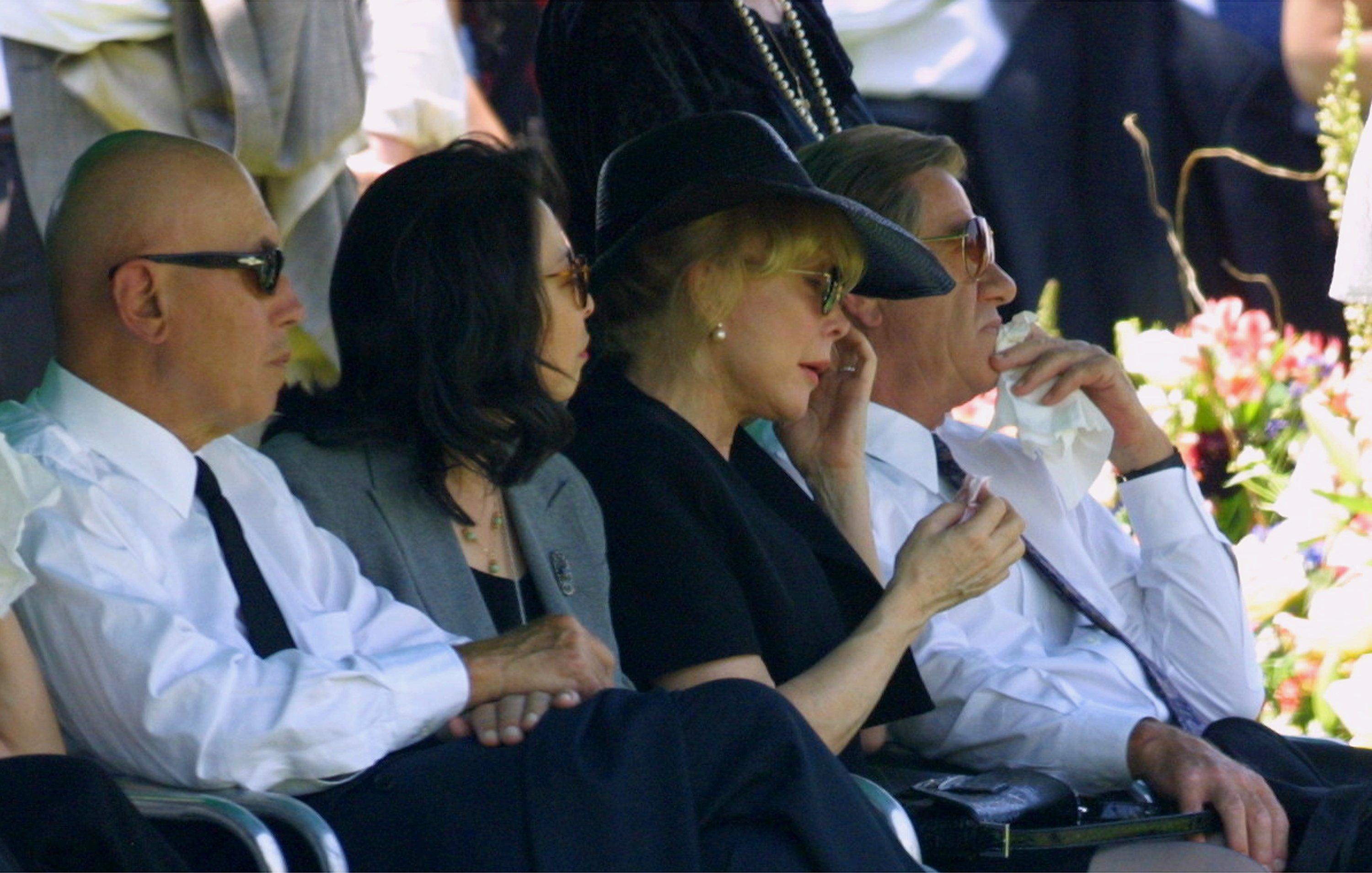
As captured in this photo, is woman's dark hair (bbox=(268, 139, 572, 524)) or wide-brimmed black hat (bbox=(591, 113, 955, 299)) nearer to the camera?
woman's dark hair (bbox=(268, 139, 572, 524))

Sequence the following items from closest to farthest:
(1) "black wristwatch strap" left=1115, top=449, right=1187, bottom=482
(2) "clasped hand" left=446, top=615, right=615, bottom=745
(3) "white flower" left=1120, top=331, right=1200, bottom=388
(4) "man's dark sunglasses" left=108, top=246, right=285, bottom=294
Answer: (2) "clasped hand" left=446, top=615, right=615, bottom=745, (4) "man's dark sunglasses" left=108, top=246, right=285, bottom=294, (1) "black wristwatch strap" left=1115, top=449, right=1187, bottom=482, (3) "white flower" left=1120, top=331, right=1200, bottom=388

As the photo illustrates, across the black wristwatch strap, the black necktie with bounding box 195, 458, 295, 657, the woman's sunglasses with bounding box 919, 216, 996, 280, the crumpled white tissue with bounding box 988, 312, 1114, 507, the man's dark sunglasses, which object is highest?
the man's dark sunglasses

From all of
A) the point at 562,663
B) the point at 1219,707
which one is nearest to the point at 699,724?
the point at 562,663

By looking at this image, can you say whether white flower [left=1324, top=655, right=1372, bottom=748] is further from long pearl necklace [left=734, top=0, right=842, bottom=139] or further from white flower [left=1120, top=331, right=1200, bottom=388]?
long pearl necklace [left=734, top=0, right=842, bottom=139]

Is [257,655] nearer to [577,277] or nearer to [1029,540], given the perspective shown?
[577,277]

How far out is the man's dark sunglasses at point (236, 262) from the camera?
9.04 ft

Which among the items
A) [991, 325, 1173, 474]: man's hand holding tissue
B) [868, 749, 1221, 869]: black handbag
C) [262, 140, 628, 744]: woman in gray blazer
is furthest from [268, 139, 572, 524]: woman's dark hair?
[991, 325, 1173, 474]: man's hand holding tissue

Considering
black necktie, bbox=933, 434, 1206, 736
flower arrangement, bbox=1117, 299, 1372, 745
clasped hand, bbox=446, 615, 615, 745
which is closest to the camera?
clasped hand, bbox=446, 615, 615, 745

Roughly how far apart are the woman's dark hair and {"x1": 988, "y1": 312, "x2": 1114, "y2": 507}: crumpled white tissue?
3.34 ft

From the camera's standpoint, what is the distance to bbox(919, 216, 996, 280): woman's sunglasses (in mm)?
3664

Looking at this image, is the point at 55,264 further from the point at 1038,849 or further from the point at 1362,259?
the point at 1362,259

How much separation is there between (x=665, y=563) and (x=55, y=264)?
936mm

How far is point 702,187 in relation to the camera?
324cm

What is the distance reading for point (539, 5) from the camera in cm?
650
